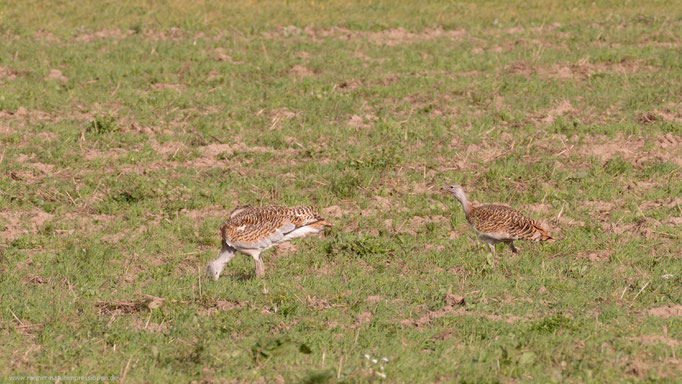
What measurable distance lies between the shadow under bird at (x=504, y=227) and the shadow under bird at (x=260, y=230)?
239 centimetres

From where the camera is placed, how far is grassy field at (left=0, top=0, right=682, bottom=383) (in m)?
9.11

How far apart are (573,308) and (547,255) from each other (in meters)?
2.54

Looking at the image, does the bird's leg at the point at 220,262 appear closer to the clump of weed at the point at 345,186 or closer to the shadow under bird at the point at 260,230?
the shadow under bird at the point at 260,230

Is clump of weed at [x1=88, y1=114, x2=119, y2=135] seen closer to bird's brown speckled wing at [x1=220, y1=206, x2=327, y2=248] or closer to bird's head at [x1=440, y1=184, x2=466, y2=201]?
bird's brown speckled wing at [x1=220, y1=206, x2=327, y2=248]

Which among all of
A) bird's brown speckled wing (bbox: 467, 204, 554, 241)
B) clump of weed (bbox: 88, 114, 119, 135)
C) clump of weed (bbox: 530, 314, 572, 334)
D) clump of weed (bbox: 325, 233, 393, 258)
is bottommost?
clump of weed (bbox: 325, 233, 393, 258)

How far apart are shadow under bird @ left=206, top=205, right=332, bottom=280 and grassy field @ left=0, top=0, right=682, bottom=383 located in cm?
47

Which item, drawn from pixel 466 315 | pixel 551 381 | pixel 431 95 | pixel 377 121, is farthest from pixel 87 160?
pixel 551 381

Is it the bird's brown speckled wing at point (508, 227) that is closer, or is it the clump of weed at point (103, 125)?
the bird's brown speckled wing at point (508, 227)

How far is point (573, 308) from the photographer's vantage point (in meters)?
10.2

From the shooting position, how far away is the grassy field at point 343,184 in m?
9.11

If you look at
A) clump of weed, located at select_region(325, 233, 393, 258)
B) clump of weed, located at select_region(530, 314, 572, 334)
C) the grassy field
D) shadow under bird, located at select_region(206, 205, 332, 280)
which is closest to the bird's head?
the grassy field

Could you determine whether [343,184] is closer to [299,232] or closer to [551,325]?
[299,232]

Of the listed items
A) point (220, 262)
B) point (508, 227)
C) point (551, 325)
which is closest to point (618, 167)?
point (508, 227)

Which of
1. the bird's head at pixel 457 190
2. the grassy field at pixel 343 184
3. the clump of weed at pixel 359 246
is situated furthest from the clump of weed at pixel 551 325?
the bird's head at pixel 457 190
